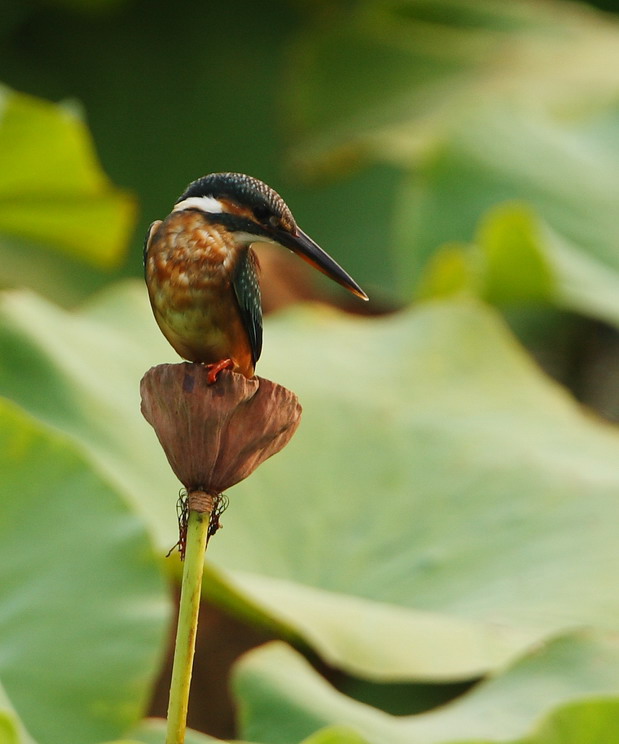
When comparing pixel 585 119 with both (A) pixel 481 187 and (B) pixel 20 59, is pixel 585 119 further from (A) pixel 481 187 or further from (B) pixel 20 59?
(B) pixel 20 59

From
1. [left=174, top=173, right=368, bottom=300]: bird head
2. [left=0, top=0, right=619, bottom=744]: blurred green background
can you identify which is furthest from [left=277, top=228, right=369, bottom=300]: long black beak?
[left=0, top=0, right=619, bottom=744]: blurred green background

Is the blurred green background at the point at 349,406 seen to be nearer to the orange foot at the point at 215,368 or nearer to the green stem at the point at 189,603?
the green stem at the point at 189,603

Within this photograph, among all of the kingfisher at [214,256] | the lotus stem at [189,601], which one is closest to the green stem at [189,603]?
the lotus stem at [189,601]

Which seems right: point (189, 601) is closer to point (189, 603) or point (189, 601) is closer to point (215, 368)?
point (189, 603)

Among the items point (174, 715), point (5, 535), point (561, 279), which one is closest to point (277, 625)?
point (5, 535)

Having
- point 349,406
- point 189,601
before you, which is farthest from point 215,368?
point 349,406

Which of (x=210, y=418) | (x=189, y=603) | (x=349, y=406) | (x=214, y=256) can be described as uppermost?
(x=349, y=406)

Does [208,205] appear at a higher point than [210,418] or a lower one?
higher

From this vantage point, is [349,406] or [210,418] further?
[349,406]
